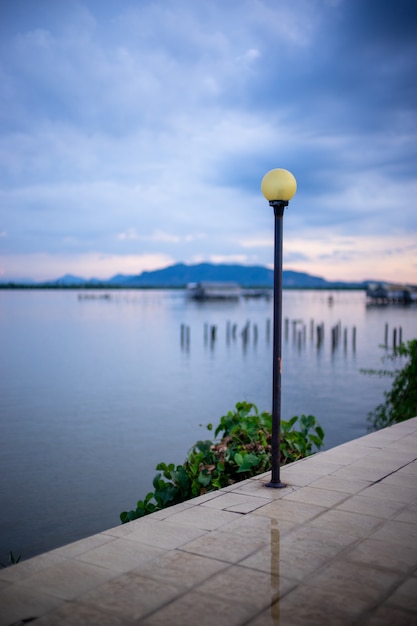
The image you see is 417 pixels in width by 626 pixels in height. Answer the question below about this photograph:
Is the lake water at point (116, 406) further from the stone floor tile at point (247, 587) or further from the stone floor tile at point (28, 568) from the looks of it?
the stone floor tile at point (247, 587)

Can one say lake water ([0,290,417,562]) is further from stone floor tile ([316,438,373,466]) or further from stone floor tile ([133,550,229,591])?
stone floor tile ([133,550,229,591])

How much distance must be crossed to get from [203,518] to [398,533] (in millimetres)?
1333

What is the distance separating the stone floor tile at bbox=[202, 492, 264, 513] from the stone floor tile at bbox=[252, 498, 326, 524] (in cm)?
9

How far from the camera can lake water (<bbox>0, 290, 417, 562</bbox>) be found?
378 inches

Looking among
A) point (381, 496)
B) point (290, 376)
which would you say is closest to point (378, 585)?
point (381, 496)

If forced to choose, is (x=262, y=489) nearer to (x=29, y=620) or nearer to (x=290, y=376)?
(x=29, y=620)

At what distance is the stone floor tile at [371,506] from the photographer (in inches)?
175

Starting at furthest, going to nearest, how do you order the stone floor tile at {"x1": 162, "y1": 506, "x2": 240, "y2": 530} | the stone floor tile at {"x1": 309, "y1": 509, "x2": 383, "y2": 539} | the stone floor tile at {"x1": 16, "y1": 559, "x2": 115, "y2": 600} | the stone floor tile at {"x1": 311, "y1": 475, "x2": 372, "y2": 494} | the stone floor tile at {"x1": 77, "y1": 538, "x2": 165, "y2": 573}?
the stone floor tile at {"x1": 311, "y1": 475, "x2": 372, "y2": 494} → the stone floor tile at {"x1": 162, "y1": 506, "x2": 240, "y2": 530} → the stone floor tile at {"x1": 309, "y1": 509, "x2": 383, "y2": 539} → the stone floor tile at {"x1": 77, "y1": 538, "x2": 165, "y2": 573} → the stone floor tile at {"x1": 16, "y1": 559, "x2": 115, "y2": 600}

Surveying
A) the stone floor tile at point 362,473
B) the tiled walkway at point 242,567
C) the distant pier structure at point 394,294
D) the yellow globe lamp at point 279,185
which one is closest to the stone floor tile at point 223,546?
the tiled walkway at point 242,567

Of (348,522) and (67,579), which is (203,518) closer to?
(348,522)

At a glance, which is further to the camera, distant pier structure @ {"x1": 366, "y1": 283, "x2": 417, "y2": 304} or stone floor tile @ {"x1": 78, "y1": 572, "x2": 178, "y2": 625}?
distant pier structure @ {"x1": 366, "y1": 283, "x2": 417, "y2": 304}

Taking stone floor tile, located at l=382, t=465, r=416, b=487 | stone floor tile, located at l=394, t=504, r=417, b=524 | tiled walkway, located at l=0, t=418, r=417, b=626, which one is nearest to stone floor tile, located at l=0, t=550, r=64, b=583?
tiled walkway, located at l=0, t=418, r=417, b=626

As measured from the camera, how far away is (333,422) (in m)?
16.5

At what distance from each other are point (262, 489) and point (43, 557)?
6.64ft
